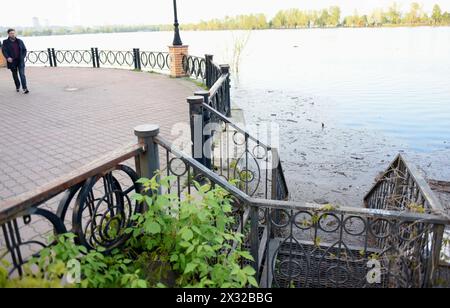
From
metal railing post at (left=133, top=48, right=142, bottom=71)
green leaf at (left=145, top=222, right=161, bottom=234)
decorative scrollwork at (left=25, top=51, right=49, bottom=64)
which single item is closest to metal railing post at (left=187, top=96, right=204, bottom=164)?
green leaf at (left=145, top=222, right=161, bottom=234)

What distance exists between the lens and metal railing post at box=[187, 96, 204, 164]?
15.6 feet

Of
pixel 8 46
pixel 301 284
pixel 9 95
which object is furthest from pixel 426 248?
pixel 9 95

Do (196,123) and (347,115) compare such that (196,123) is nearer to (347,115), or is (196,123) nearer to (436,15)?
(347,115)

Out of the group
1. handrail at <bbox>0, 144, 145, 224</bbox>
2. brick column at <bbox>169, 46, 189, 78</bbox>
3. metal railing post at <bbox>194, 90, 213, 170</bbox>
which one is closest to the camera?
handrail at <bbox>0, 144, 145, 224</bbox>

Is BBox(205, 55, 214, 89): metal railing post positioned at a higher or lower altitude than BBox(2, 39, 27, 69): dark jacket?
lower

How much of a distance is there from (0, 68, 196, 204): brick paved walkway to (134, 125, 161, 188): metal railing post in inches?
22.9

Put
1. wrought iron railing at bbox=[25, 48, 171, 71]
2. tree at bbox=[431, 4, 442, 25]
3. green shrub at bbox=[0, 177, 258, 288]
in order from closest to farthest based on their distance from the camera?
green shrub at bbox=[0, 177, 258, 288], wrought iron railing at bbox=[25, 48, 171, 71], tree at bbox=[431, 4, 442, 25]

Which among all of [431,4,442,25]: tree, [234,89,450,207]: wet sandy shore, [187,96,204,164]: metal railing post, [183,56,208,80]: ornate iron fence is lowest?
[234,89,450,207]: wet sandy shore

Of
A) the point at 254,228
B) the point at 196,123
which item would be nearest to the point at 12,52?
the point at 196,123

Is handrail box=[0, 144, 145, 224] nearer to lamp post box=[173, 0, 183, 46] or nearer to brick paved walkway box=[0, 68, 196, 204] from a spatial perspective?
brick paved walkway box=[0, 68, 196, 204]

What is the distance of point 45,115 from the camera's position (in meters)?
8.53

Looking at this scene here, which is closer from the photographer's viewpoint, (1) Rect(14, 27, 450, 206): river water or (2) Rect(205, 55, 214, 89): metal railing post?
(1) Rect(14, 27, 450, 206): river water

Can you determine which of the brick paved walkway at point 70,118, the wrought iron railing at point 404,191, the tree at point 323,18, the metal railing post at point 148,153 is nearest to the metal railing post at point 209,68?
the brick paved walkway at point 70,118
